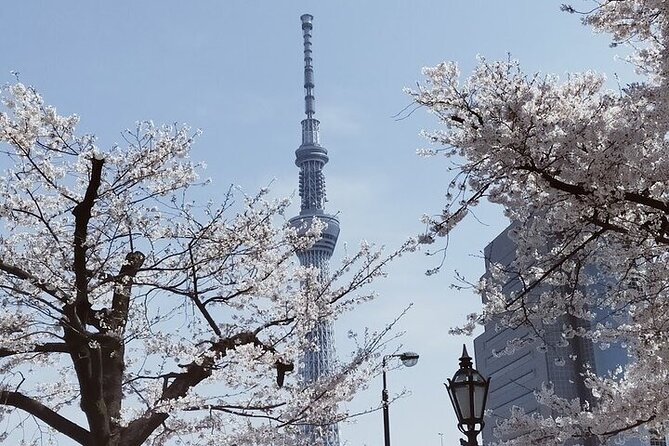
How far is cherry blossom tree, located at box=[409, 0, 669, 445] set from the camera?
792 centimetres

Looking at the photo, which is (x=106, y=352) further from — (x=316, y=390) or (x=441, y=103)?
(x=441, y=103)

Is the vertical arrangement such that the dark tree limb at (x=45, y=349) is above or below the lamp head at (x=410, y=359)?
below

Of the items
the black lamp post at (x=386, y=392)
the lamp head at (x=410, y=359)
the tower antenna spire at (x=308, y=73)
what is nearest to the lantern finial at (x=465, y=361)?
the black lamp post at (x=386, y=392)

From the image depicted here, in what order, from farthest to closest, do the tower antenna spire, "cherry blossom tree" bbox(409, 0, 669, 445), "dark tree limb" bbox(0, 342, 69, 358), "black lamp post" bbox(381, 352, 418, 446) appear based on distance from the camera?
the tower antenna spire
"black lamp post" bbox(381, 352, 418, 446)
"dark tree limb" bbox(0, 342, 69, 358)
"cherry blossom tree" bbox(409, 0, 669, 445)

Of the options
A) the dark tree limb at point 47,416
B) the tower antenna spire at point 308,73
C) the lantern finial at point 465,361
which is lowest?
the dark tree limb at point 47,416

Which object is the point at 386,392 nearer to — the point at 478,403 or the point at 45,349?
the point at 478,403

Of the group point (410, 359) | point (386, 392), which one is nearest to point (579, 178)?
point (410, 359)

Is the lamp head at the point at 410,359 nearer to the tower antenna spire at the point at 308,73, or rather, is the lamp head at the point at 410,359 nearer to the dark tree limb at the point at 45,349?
the dark tree limb at the point at 45,349

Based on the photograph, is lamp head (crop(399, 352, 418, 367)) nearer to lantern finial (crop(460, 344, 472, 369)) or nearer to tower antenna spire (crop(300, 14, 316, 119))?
lantern finial (crop(460, 344, 472, 369))

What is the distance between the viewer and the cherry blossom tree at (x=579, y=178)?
7.92m

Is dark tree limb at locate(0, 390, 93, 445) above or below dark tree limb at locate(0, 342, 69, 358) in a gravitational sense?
below

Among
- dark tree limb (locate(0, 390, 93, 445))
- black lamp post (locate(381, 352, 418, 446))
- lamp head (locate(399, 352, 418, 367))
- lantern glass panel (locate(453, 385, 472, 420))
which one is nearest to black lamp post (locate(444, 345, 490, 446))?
lantern glass panel (locate(453, 385, 472, 420))

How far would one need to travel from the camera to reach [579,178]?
7953 mm

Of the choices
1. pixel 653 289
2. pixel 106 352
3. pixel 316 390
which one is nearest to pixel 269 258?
pixel 316 390
